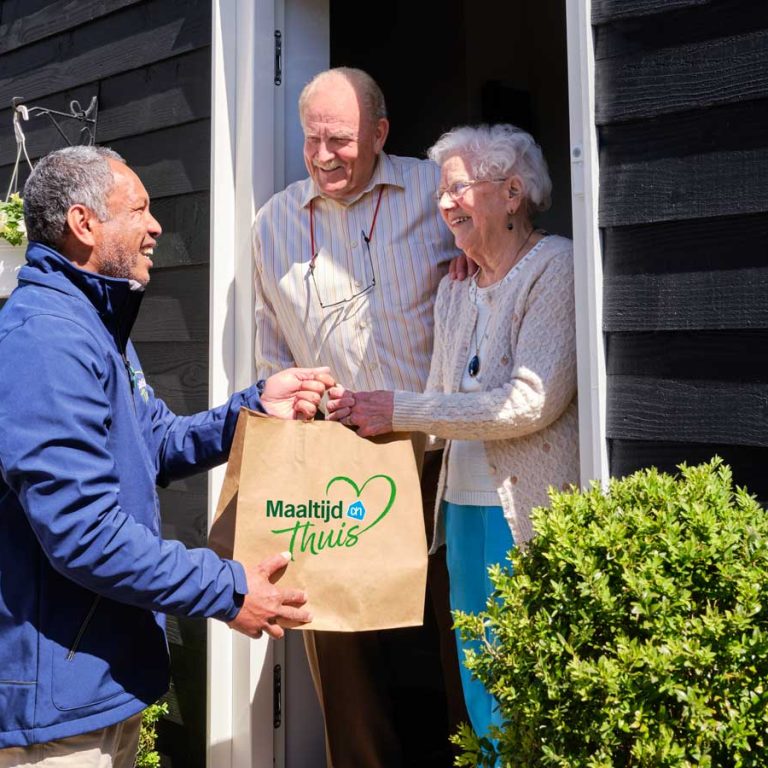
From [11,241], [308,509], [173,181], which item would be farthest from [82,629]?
[11,241]

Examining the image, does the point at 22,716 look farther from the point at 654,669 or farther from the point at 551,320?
the point at 551,320

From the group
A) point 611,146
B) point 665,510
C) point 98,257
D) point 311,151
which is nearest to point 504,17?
point 311,151

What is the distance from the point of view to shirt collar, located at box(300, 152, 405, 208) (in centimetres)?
256

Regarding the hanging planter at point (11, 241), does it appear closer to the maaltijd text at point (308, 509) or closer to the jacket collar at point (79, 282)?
the jacket collar at point (79, 282)

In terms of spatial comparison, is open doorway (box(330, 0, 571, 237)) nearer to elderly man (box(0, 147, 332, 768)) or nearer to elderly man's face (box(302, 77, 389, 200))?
elderly man's face (box(302, 77, 389, 200))

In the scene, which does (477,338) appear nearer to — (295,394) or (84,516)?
(295,394)

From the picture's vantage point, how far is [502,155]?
224 cm

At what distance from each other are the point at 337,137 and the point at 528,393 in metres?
0.88

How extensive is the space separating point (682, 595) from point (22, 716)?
1101 mm

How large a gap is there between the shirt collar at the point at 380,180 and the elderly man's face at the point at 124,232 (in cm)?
72

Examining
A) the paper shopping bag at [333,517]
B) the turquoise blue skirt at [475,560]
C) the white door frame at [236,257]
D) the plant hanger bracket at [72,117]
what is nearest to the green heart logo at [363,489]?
the paper shopping bag at [333,517]

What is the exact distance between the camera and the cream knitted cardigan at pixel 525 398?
6.83ft

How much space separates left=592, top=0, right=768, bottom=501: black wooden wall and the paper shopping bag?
47 centimetres

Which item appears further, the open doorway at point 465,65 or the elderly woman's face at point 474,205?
the open doorway at point 465,65
